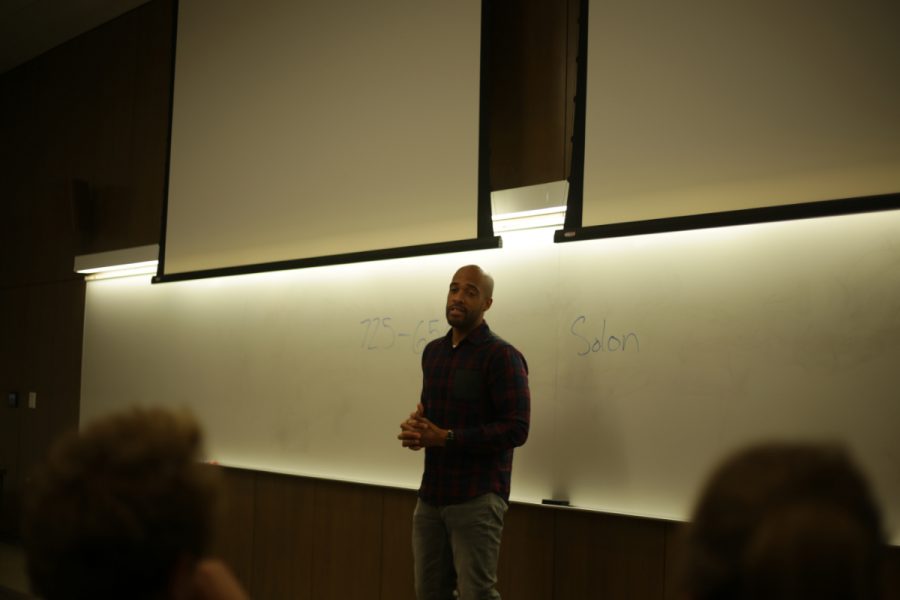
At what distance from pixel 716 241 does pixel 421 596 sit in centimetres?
167

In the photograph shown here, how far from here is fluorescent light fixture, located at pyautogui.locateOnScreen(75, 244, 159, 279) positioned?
4.84 metres

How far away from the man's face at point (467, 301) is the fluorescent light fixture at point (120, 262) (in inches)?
113

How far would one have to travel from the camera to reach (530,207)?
9.75ft

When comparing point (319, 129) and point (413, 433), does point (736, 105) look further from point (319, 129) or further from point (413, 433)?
point (319, 129)

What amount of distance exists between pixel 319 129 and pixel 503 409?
2098 mm

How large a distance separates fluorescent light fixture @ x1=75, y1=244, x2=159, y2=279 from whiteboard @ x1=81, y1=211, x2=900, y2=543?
819 mm

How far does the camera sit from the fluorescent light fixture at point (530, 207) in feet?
9.60

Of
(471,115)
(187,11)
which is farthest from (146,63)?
(471,115)

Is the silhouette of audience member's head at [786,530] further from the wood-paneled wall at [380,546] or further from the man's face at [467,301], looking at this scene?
the man's face at [467,301]

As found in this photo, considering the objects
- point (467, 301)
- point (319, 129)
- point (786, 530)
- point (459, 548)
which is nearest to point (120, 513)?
point (786, 530)

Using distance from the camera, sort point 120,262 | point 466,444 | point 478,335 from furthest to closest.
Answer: point 120,262
point 478,335
point 466,444

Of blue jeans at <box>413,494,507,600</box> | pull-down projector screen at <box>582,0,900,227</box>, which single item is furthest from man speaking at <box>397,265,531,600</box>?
pull-down projector screen at <box>582,0,900,227</box>

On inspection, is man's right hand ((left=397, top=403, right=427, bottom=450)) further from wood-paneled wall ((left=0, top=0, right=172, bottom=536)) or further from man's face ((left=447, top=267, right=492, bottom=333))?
wood-paneled wall ((left=0, top=0, right=172, bottom=536))

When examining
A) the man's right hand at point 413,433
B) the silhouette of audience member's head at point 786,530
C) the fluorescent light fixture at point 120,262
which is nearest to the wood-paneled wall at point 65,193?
the fluorescent light fixture at point 120,262
